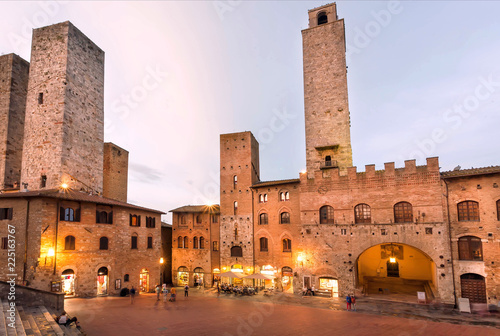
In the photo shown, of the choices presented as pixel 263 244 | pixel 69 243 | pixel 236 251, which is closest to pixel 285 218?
pixel 263 244

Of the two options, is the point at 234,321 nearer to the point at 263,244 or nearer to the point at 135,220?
the point at 263,244

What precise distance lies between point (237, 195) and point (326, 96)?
15.7 m

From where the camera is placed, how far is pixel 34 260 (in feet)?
73.3

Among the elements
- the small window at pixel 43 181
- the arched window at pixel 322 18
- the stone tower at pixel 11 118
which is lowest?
the small window at pixel 43 181

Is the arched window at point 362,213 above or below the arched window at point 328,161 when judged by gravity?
below

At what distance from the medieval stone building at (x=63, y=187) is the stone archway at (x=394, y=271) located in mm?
23325

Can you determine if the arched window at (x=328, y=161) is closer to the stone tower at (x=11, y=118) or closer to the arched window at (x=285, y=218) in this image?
the arched window at (x=285, y=218)

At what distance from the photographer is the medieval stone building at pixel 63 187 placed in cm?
2289

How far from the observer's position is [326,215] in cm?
2997

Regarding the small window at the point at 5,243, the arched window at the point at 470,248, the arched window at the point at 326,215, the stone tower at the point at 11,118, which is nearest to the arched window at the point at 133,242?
the small window at the point at 5,243

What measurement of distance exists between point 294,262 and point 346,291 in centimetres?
598

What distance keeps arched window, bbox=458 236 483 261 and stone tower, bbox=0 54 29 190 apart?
42378mm

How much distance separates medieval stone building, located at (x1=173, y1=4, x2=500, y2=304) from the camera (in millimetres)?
24203

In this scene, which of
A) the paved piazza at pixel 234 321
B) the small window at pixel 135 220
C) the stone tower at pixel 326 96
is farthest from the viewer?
the stone tower at pixel 326 96
